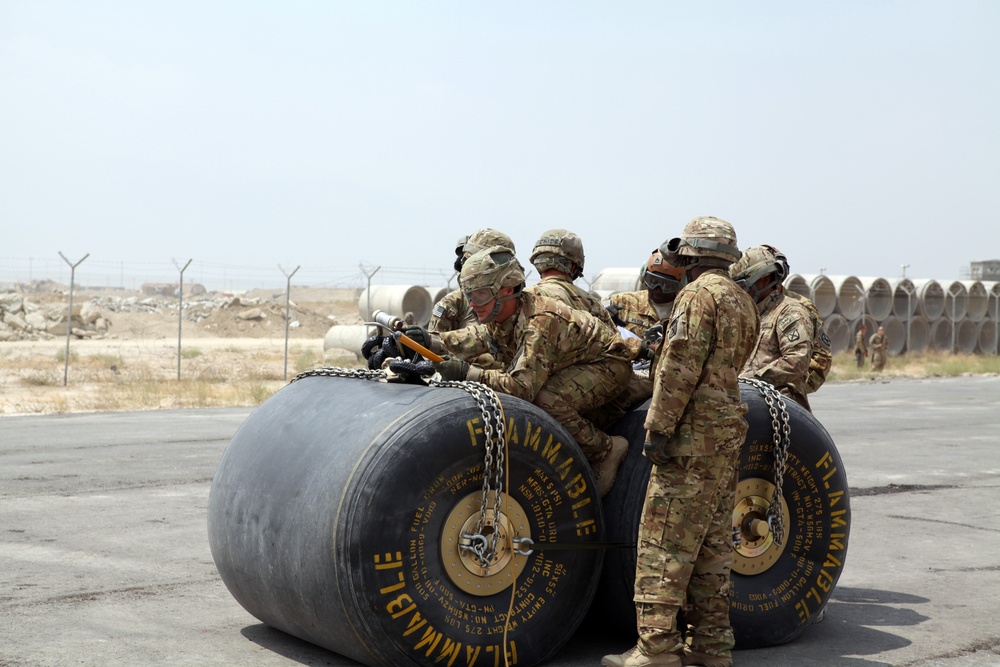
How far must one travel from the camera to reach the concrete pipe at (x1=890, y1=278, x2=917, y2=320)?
38.8m

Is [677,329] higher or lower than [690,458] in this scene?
higher

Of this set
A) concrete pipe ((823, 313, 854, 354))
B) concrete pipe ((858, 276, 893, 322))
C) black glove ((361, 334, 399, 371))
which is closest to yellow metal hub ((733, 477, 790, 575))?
black glove ((361, 334, 399, 371))

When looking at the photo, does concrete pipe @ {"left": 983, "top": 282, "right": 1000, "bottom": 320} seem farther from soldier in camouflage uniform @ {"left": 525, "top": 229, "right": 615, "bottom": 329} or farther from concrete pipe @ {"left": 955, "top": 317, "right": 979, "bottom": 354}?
soldier in camouflage uniform @ {"left": 525, "top": 229, "right": 615, "bottom": 329}

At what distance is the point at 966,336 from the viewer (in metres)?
42.1

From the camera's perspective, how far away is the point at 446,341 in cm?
768

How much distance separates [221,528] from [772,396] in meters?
2.82

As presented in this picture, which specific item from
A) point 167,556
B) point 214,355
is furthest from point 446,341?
point 214,355

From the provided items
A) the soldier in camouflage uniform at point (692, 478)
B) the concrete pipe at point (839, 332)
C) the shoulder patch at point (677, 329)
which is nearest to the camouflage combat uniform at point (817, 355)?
the soldier in camouflage uniform at point (692, 478)

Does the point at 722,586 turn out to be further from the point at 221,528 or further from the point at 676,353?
the point at 221,528

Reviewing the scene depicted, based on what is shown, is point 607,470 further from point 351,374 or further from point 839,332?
point 839,332

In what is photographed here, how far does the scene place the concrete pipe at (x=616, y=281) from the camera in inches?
→ 1347

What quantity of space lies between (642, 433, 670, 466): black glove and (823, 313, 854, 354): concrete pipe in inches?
1266

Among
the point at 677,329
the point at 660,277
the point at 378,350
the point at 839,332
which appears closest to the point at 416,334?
the point at 378,350

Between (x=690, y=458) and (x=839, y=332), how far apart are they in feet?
108
